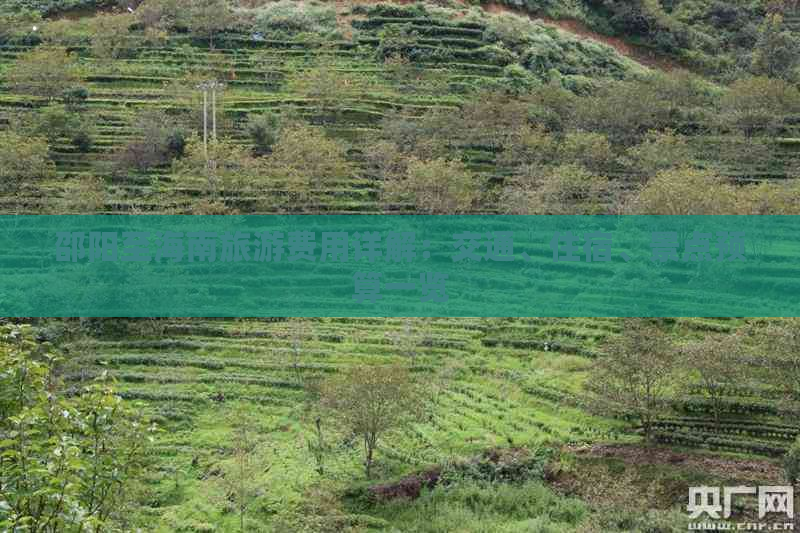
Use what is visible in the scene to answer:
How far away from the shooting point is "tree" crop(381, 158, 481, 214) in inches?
1668

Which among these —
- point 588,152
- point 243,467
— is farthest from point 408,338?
point 588,152

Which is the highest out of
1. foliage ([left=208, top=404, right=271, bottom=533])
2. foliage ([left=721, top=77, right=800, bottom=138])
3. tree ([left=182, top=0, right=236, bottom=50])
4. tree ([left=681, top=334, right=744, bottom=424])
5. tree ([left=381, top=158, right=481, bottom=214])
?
tree ([left=182, top=0, right=236, bottom=50])

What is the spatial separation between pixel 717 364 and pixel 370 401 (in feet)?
33.1

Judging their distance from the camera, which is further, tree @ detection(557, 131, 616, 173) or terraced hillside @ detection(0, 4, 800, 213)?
tree @ detection(557, 131, 616, 173)

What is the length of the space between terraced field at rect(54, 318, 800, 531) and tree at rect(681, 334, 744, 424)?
17.4 inches

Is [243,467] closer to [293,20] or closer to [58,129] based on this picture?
[58,129]

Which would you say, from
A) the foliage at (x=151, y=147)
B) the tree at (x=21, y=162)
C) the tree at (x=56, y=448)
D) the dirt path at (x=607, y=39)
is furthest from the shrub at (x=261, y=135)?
the tree at (x=56, y=448)

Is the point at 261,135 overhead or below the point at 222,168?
overhead

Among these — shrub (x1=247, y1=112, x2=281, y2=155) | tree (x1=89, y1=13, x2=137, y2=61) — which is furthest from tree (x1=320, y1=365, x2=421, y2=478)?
tree (x1=89, y1=13, x2=137, y2=61)

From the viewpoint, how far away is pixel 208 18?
63.9 m

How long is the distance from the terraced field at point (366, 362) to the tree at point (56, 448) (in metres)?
14.6

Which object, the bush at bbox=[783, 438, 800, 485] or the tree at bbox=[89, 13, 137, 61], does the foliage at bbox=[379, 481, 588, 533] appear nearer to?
the bush at bbox=[783, 438, 800, 485]

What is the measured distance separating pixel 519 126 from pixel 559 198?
9659 millimetres

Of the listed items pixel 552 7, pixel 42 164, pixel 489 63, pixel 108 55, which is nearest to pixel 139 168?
pixel 42 164
